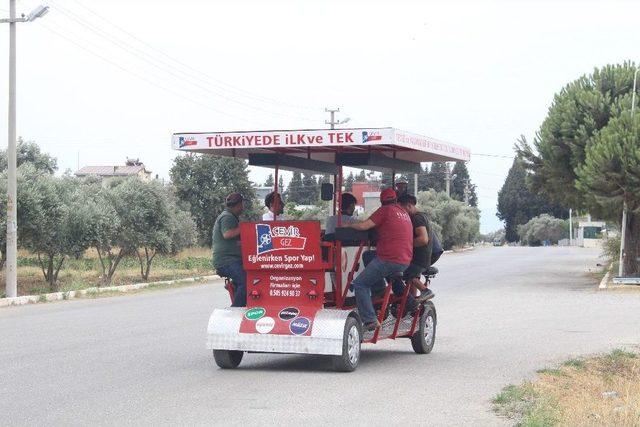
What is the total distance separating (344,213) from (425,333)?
2.05 metres

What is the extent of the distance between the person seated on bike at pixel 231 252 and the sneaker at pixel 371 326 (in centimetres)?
146

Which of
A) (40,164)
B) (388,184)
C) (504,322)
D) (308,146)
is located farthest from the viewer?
(40,164)

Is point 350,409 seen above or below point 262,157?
below

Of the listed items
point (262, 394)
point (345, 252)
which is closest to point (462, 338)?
point (345, 252)

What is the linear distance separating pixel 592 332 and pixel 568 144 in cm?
1731

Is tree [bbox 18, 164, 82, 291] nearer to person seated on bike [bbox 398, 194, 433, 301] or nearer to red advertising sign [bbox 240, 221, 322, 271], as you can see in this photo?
person seated on bike [bbox 398, 194, 433, 301]

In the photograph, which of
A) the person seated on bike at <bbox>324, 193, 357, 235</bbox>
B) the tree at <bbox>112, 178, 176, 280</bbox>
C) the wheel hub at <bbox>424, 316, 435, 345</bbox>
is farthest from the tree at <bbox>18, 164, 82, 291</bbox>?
the person seated on bike at <bbox>324, 193, 357, 235</bbox>

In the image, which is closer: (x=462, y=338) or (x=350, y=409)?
(x=350, y=409)

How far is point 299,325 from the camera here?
37.6ft

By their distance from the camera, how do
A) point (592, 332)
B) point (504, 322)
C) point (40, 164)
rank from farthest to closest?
point (40, 164), point (504, 322), point (592, 332)

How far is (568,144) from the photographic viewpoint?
33.7 m

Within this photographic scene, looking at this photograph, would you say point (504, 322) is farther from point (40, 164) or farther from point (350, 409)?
point (40, 164)

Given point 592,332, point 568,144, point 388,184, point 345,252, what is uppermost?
point 568,144

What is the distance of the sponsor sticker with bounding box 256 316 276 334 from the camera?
37.8 ft
